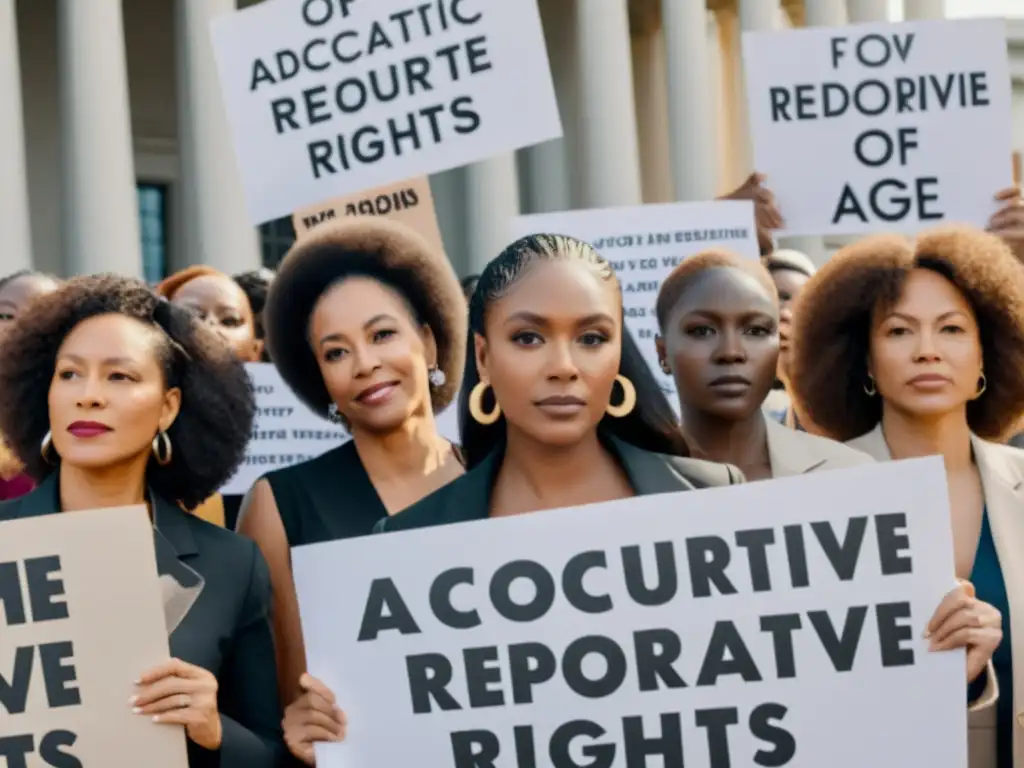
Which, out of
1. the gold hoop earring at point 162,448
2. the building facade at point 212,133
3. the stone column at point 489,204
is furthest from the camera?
the stone column at point 489,204

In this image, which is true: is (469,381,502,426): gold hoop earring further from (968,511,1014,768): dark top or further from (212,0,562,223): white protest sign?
(212,0,562,223): white protest sign

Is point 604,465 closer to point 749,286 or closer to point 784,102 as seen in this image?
point 749,286

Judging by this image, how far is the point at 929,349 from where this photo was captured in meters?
7.20

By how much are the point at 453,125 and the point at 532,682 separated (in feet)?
16.7

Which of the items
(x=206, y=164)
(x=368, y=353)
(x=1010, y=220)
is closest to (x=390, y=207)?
(x=1010, y=220)

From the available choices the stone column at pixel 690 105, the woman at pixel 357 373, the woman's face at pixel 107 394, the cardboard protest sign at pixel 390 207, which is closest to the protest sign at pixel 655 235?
the cardboard protest sign at pixel 390 207

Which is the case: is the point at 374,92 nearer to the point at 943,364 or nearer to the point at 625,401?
the point at 943,364

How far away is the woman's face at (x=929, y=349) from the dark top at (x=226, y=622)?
253 centimetres

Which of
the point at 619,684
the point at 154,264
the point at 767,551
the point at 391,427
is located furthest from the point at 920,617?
the point at 154,264

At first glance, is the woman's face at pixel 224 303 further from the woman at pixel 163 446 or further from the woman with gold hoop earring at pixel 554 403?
the woman with gold hoop earring at pixel 554 403

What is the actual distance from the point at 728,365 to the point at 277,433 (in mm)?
3956

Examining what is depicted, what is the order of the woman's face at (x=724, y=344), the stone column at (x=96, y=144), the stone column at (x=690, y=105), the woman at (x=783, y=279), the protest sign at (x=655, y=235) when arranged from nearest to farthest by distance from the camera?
the woman's face at (x=724, y=344), the woman at (x=783, y=279), the protest sign at (x=655, y=235), the stone column at (x=96, y=144), the stone column at (x=690, y=105)

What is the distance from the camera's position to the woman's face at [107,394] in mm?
6469

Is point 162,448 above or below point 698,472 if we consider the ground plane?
above
